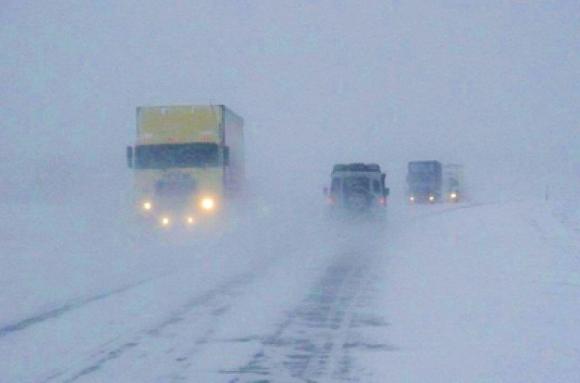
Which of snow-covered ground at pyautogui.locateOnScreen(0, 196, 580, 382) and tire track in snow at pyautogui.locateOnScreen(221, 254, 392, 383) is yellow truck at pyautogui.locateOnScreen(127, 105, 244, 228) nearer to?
snow-covered ground at pyautogui.locateOnScreen(0, 196, 580, 382)

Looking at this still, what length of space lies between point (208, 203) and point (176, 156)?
6.36 feet

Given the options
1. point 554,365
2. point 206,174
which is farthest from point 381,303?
point 206,174

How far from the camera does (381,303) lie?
13953 millimetres

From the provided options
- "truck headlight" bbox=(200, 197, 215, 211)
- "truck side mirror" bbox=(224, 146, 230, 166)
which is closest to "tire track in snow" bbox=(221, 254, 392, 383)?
"truck headlight" bbox=(200, 197, 215, 211)

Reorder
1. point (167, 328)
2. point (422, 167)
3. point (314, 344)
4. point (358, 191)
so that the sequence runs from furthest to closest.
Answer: point (422, 167), point (358, 191), point (167, 328), point (314, 344)

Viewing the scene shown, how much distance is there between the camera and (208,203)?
31.8 meters

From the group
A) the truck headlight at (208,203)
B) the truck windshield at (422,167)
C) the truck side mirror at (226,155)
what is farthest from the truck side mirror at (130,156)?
the truck windshield at (422,167)

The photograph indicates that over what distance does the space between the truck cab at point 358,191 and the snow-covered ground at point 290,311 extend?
11.9 metres

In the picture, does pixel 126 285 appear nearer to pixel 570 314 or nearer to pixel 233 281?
pixel 233 281

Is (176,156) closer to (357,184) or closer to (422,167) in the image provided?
(357,184)

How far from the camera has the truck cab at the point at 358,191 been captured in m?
39.0

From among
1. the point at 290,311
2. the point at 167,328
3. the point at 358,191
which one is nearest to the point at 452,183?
the point at 358,191

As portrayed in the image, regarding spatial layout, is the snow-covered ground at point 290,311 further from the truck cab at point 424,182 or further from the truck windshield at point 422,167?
the truck windshield at point 422,167

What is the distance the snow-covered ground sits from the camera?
9.13 metres
